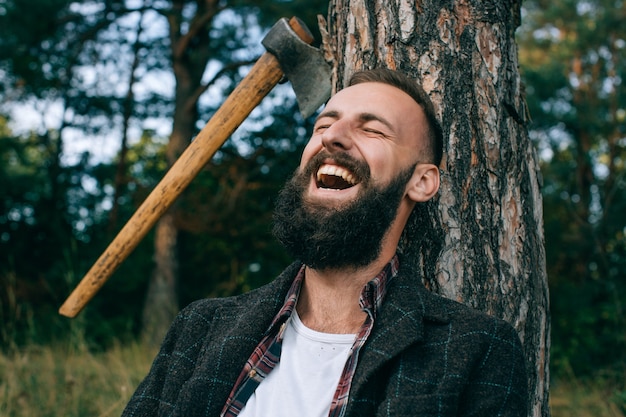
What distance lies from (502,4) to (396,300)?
4.11ft

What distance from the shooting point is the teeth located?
2.08 m

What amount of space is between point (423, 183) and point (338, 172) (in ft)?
1.03

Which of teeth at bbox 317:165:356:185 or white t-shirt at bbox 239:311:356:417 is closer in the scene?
white t-shirt at bbox 239:311:356:417

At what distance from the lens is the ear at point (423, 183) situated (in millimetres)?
2137

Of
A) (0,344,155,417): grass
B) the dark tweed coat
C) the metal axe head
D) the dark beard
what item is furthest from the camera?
(0,344,155,417): grass

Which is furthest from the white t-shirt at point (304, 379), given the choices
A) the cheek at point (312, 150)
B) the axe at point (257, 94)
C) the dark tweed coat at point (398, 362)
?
the axe at point (257, 94)

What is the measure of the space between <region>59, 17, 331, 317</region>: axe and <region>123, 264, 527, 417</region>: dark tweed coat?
30.5 inches

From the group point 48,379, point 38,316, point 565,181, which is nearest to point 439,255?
point 48,379

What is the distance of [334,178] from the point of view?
2211 millimetres

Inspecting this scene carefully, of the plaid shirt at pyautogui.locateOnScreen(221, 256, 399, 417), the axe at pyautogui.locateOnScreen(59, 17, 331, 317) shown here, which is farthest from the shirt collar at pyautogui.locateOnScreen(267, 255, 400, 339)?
the axe at pyautogui.locateOnScreen(59, 17, 331, 317)

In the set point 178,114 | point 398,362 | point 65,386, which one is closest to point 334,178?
point 398,362

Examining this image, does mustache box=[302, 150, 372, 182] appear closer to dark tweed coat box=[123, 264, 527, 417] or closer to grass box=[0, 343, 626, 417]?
dark tweed coat box=[123, 264, 527, 417]

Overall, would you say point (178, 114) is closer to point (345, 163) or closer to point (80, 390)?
point (80, 390)

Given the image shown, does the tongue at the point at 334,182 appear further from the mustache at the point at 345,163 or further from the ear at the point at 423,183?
the ear at the point at 423,183
